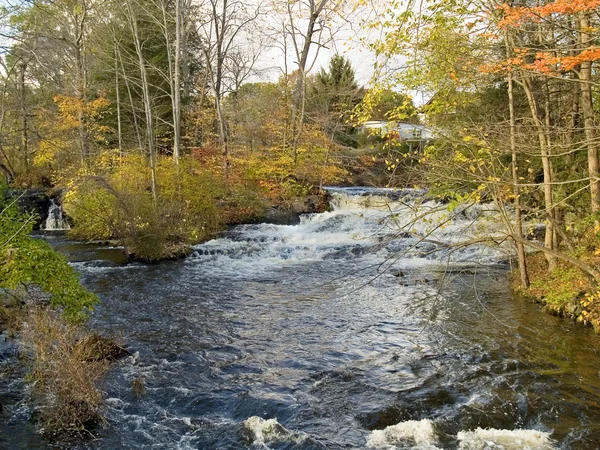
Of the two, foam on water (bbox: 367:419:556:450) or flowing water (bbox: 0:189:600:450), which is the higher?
flowing water (bbox: 0:189:600:450)

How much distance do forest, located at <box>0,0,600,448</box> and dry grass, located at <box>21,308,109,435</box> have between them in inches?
1.1

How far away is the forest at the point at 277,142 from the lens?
605 cm

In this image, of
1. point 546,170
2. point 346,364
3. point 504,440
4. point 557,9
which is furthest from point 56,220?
point 557,9

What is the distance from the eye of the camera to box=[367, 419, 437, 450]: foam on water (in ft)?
16.1

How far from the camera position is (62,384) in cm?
483

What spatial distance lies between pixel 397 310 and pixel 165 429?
18.4 feet

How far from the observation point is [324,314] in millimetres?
9461

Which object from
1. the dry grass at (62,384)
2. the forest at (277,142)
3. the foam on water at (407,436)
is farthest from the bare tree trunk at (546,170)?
the dry grass at (62,384)

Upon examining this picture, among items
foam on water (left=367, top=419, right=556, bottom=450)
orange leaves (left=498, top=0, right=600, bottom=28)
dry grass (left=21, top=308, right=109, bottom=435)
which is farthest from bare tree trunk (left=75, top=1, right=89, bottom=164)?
foam on water (left=367, top=419, right=556, bottom=450)

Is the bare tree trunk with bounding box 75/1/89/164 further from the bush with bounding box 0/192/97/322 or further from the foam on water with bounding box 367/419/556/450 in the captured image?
the foam on water with bounding box 367/419/556/450

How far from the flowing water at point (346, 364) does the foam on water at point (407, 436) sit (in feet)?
0.07

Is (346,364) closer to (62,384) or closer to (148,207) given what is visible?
(62,384)

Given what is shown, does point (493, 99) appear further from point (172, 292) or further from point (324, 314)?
point (172, 292)

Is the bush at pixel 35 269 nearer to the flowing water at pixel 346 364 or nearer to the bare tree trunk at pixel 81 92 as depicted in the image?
the flowing water at pixel 346 364
